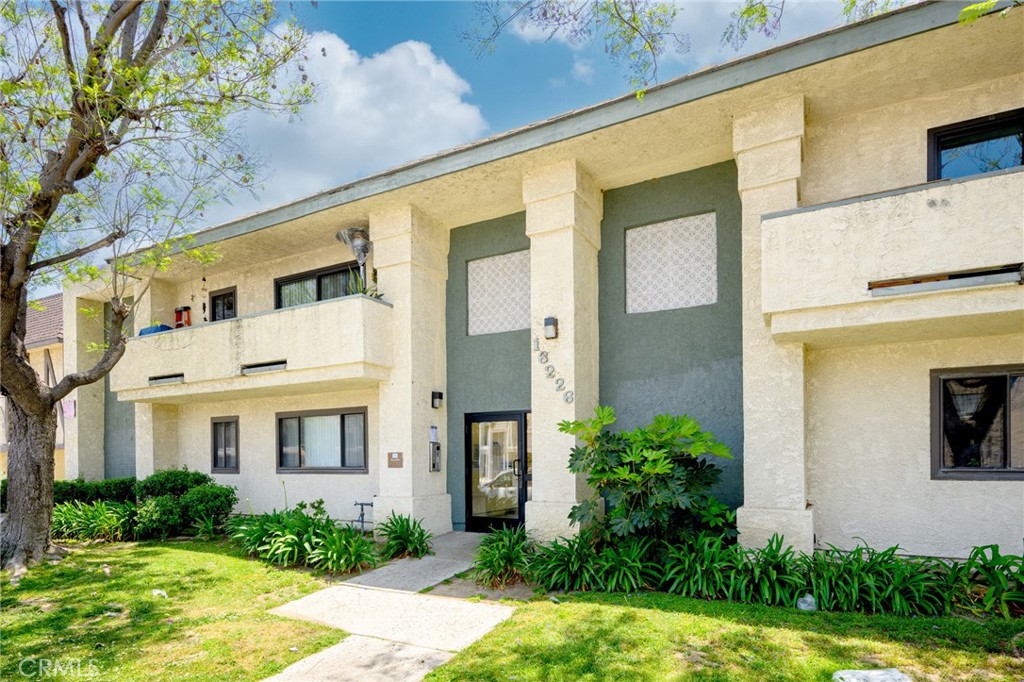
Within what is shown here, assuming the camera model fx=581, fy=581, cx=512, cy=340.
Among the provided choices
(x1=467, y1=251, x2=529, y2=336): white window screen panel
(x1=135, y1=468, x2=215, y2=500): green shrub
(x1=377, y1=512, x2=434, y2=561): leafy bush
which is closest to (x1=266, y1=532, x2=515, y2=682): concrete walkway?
(x1=377, y1=512, x2=434, y2=561): leafy bush

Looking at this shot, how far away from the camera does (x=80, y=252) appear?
8.90m

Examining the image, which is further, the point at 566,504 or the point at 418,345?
the point at 418,345

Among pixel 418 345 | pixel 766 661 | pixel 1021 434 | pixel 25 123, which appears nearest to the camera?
pixel 766 661

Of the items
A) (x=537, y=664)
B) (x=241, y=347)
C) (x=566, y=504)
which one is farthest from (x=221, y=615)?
(x=241, y=347)

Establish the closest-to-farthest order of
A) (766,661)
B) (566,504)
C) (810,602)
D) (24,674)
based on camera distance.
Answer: (766,661) < (24,674) < (810,602) < (566,504)

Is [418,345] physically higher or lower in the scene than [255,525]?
higher

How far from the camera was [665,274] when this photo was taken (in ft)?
28.7

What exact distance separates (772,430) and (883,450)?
4.43 feet

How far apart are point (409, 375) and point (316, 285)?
3599 millimetres

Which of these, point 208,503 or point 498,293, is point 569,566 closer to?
point 498,293

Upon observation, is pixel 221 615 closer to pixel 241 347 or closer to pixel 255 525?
pixel 255 525

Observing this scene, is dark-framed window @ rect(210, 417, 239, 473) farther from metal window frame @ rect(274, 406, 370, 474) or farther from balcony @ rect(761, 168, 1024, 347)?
balcony @ rect(761, 168, 1024, 347)

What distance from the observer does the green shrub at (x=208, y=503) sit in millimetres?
10805

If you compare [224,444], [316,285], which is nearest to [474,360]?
[316,285]
